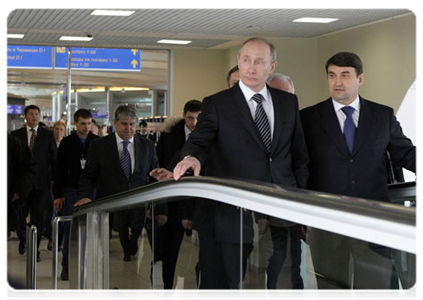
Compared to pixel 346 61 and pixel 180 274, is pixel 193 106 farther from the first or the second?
pixel 180 274

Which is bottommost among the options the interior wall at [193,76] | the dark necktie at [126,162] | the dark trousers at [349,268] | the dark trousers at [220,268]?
the dark trousers at [220,268]

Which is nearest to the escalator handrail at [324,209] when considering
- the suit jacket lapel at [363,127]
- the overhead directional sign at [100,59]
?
the suit jacket lapel at [363,127]

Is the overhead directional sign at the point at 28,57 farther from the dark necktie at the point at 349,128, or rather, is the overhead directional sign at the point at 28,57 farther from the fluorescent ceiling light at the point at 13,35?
the dark necktie at the point at 349,128

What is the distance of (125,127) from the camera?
25.0ft

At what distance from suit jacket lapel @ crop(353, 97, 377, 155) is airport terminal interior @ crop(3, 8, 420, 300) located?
0.05 meters

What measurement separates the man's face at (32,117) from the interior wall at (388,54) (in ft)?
18.6

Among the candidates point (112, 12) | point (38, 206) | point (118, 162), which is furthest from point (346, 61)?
point (112, 12)

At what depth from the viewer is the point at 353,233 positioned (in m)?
2.08

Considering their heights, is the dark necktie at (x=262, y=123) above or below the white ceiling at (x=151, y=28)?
below

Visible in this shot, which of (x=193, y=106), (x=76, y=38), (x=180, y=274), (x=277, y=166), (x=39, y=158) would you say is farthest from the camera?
(x=76, y=38)

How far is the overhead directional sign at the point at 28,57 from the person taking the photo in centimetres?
1706

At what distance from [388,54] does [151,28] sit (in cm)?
400
